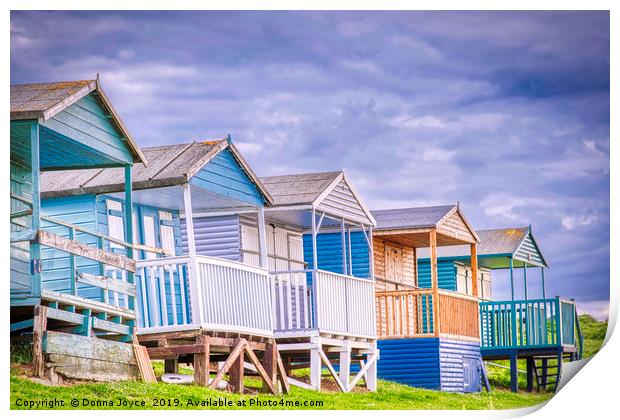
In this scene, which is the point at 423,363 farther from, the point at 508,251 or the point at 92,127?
the point at 92,127

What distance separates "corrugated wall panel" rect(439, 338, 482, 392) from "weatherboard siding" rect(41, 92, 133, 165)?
10749mm

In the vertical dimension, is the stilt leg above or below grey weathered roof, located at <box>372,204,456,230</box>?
below

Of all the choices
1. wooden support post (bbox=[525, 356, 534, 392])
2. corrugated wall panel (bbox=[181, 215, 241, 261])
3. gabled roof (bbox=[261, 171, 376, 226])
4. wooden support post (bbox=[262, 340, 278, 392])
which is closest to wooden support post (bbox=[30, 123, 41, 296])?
wooden support post (bbox=[262, 340, 278, 392])

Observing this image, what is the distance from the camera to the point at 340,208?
26344 mm

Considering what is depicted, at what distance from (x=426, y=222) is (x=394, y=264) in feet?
11.9

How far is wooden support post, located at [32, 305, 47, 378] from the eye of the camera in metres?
18.0

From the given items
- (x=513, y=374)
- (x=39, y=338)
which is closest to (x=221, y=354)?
(x=39, y=338)

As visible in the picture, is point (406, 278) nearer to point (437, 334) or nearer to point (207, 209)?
point (437, 334)

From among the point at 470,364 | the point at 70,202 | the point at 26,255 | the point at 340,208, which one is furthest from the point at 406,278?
the point at 26,255

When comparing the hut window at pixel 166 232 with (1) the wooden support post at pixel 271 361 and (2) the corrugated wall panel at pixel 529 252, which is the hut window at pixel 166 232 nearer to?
(1) the wooden support post at pixel 271 361

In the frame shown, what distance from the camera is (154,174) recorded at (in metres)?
22.2

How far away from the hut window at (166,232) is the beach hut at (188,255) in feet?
0.07

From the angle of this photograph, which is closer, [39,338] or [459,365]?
[39,338]

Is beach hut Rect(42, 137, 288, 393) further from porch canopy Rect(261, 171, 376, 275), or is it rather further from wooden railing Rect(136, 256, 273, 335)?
porch canopy Rect(261, 171, 376, 275)
